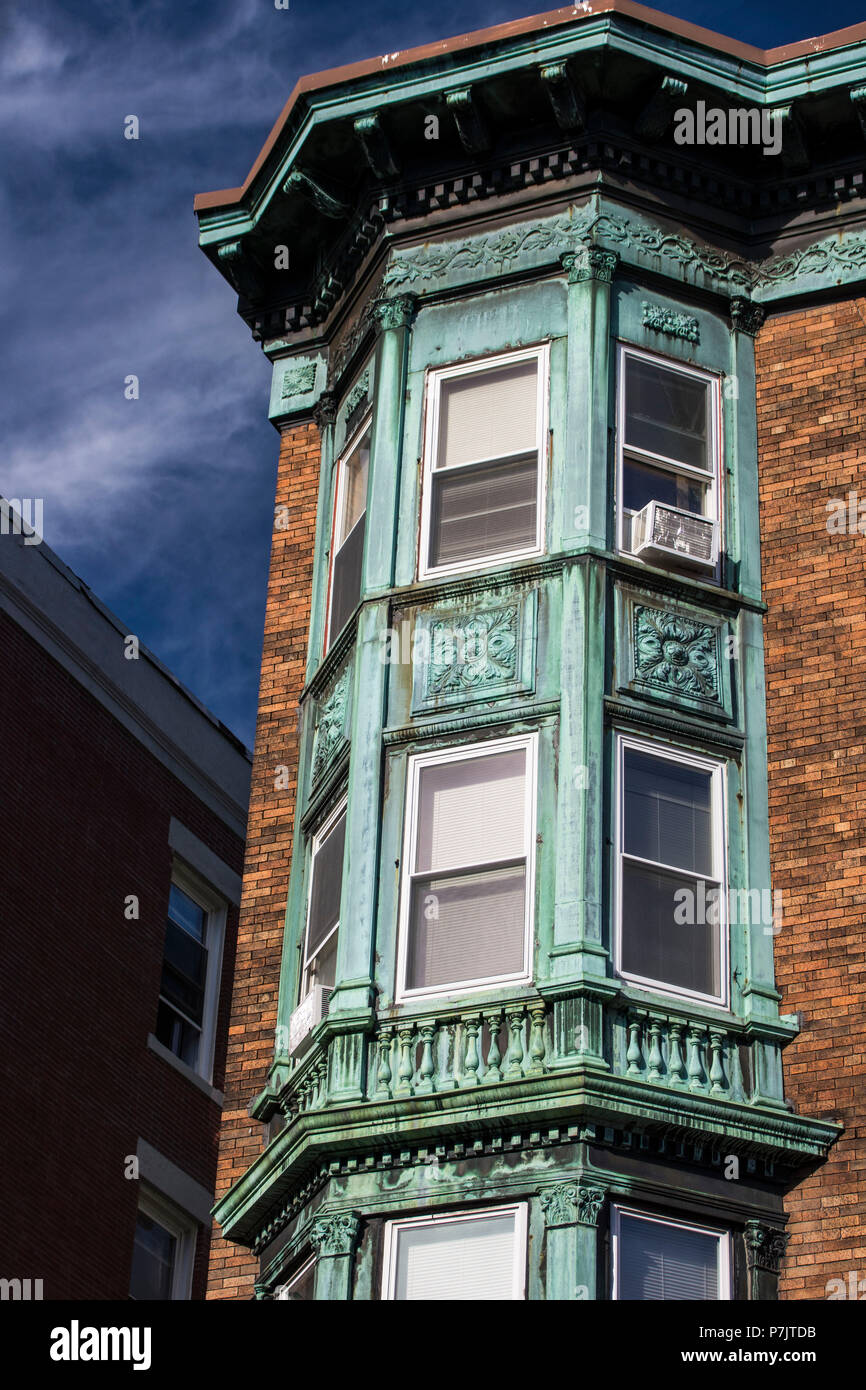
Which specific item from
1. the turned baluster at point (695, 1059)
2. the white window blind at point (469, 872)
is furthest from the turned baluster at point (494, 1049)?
the turned baluster at point (695, 1059)

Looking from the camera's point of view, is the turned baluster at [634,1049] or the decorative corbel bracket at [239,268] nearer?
the turned baluster at [634,1049]

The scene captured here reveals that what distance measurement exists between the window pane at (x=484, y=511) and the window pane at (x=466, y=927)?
2850mm

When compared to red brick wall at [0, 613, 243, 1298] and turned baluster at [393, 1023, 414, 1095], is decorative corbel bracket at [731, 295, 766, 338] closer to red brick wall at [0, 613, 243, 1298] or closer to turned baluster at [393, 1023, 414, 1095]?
turned baluster at [393, 1023, 414, 1095]

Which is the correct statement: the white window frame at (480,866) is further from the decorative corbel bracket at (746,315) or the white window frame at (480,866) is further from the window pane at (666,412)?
the decorative corbel bracket at (746,315)

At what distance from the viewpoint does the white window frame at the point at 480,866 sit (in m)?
15.4

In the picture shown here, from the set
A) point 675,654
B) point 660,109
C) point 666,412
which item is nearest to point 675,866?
point 675,654

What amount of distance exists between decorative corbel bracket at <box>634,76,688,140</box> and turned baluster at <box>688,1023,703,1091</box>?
7.70 metres

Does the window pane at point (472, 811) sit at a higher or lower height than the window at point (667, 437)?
lower

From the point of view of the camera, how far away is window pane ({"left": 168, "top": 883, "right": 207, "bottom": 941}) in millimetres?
25141

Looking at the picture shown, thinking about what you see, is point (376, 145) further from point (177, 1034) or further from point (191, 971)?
point (177, 1034)

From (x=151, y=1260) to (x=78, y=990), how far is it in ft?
9.20
